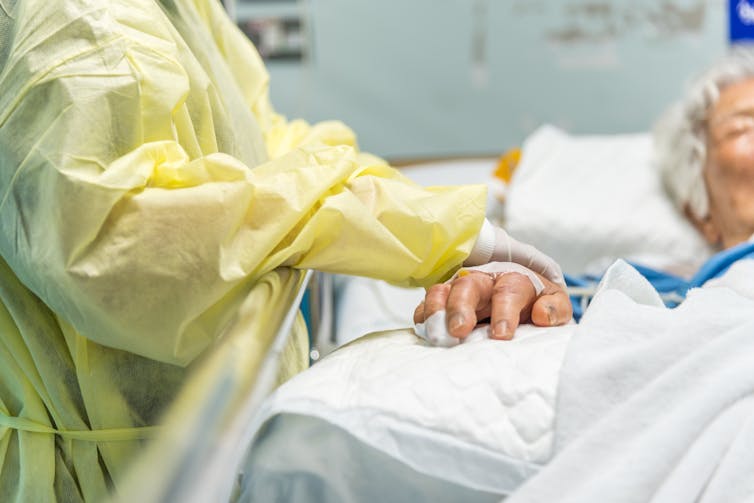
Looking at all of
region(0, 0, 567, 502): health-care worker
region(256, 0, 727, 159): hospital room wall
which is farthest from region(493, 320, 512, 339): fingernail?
region(256, 0, 727, 159): hospital room wall

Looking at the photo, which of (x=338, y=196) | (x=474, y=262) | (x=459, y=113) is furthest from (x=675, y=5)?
(x=338, y=196)

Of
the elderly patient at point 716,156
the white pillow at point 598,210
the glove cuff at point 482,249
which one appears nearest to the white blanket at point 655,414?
the glove cuff at point 482,249

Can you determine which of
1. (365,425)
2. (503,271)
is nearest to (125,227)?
(365,425)

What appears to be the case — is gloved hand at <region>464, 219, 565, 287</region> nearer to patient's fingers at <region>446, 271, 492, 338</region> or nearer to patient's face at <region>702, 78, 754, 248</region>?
patient's fingers at <region>446, 271, 492, 338</region>

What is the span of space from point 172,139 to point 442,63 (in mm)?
1693

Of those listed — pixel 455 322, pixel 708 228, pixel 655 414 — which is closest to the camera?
pixel 655 414

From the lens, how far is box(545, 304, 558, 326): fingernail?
2.62 ft

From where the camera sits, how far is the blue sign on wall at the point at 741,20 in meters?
2.14

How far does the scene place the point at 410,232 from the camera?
82 centimetres

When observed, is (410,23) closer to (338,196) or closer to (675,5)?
(675,5)

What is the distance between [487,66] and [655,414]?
1861 mm

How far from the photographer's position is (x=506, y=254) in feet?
2.98

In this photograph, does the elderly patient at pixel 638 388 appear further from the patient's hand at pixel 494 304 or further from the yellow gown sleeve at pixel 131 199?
the yellow gown sleeve at pixel 131 199

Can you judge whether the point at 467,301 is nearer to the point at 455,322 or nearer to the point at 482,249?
the point at 455,322
